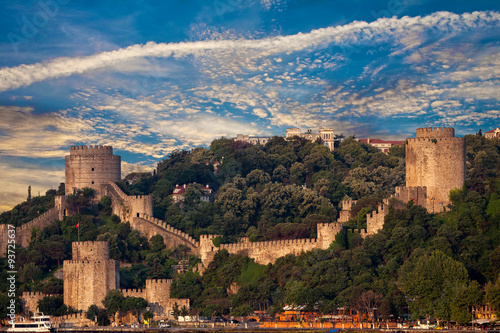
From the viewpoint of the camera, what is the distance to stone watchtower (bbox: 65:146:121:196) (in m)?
81.2

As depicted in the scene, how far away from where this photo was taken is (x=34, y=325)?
2470 inches

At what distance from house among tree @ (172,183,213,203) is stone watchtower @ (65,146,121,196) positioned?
565cm

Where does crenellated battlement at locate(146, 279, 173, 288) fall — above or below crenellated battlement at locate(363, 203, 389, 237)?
below

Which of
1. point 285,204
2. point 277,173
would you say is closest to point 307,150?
point 277,173

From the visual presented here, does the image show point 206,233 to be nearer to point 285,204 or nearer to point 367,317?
point 285,204

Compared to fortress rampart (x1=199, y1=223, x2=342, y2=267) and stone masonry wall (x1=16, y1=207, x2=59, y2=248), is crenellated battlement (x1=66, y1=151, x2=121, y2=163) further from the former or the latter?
fortress rampart (x1=199, y1=223, x2=342, y2=267)

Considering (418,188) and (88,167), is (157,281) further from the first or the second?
(418,188)

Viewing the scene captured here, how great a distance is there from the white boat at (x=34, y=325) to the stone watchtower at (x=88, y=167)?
19.1m

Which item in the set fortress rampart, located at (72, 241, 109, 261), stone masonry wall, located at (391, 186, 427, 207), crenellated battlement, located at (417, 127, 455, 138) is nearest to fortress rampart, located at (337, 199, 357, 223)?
stone masonry wall, located at (391, 186, 427, 207)

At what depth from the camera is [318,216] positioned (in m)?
71.8

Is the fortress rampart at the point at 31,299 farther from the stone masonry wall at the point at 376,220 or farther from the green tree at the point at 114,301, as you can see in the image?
the stone masonry wall at the point at 376,220

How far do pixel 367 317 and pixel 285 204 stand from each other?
17.7 m

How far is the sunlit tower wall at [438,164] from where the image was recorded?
6819 centimetres

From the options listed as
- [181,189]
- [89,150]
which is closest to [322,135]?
[181,189]
